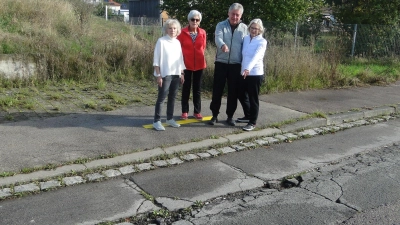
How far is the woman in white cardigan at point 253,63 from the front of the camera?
650 cm

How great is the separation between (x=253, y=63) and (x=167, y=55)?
4.40 feet

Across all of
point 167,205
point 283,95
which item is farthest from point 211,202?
point 283,95

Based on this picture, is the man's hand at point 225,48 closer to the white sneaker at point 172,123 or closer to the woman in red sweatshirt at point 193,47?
the woman in red sweatshirt at point 193,47

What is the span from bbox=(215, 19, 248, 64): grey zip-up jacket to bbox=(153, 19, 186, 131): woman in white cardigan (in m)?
0.66

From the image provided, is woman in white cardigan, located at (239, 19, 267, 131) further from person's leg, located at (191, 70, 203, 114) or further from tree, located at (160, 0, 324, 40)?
tree, located at (160, 0, 324, 40)

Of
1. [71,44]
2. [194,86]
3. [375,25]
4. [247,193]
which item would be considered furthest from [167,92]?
[375,25]

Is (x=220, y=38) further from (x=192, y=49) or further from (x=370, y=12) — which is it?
(x=370, y=12)

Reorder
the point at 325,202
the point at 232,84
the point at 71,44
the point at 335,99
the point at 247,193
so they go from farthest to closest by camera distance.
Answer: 1. the point at 71,44
2. the point at 335,99
3. the point at 232,84
4. the point at 247,193
5. the point at 325,202

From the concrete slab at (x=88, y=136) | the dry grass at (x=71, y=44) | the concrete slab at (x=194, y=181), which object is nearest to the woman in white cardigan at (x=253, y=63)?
the concrete slab at (x=88, y=136)

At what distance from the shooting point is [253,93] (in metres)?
6.82

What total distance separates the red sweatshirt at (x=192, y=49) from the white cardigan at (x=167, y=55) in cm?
25

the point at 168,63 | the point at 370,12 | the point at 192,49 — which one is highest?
the point at 370,12

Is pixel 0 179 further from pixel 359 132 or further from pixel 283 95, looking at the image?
pixel 283 95

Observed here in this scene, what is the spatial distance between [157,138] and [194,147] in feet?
2.00
